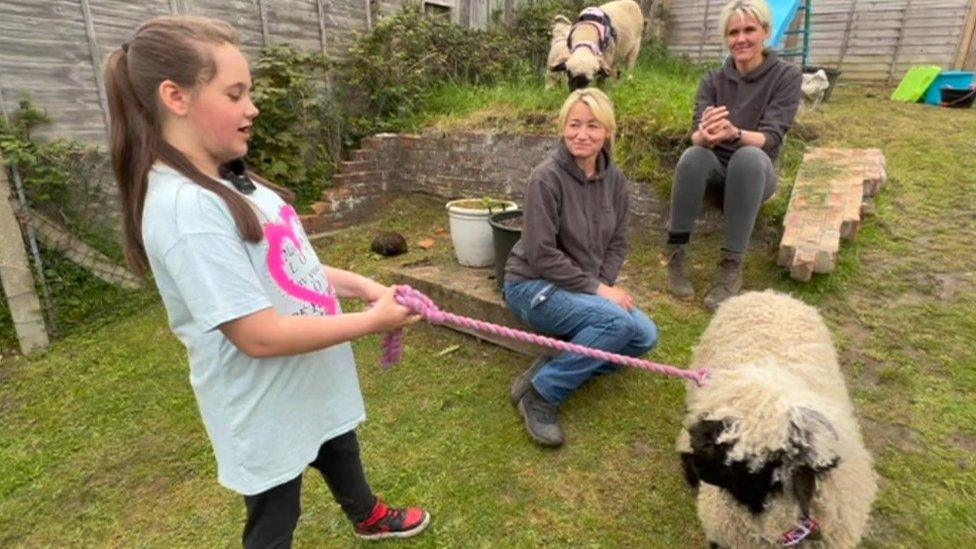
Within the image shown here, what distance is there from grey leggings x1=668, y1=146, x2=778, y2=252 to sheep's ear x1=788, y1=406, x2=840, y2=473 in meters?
1.98

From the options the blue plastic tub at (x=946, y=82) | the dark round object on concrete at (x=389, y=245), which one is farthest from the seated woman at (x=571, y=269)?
the blue plastic tub at (x=946, y=82)

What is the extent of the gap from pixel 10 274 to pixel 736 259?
15.3 feet

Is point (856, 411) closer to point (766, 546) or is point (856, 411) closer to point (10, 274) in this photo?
point (766, 546)

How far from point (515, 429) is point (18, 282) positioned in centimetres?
346

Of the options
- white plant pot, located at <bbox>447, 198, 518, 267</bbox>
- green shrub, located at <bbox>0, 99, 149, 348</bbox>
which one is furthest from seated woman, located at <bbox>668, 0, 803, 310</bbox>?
green shrub, located at <bbox>0, 99, 149, 348</bbox>

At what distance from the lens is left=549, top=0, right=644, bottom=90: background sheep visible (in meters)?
5.65

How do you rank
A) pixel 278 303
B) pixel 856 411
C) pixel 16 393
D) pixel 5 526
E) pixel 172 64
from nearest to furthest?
pixel 172 64, pixel 278 303, pixel 5 526, pixel 856 411, pixel 16 393

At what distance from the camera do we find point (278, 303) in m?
1.42

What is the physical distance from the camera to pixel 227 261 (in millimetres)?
1213

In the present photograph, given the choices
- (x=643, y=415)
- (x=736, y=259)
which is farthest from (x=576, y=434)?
(x=736, y=259)

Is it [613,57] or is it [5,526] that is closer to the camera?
[5,526]

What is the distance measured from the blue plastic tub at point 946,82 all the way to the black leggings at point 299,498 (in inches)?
393

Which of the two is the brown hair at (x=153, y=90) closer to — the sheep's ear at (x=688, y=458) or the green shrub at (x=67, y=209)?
the sheep's ear at (x=688, y=458)

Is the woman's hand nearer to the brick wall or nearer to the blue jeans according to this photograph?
the blue jeans
